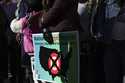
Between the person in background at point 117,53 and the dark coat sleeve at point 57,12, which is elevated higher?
the dark coat sleeve at point 57,12

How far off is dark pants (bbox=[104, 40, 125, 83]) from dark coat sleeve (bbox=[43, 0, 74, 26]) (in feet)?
2.24

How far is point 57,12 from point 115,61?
0.91m

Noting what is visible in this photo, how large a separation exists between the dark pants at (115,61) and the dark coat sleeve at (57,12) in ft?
2.24

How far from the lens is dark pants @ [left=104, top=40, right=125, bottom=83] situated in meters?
4.77

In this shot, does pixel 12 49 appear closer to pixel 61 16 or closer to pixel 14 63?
pixel 14 63

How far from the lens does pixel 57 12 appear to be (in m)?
4.68

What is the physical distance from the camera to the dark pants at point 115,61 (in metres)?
4.77

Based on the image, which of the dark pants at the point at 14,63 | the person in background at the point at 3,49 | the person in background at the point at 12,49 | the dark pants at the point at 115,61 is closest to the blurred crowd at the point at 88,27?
the dark pants at the point at 115,61

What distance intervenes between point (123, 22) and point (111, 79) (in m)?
0.73

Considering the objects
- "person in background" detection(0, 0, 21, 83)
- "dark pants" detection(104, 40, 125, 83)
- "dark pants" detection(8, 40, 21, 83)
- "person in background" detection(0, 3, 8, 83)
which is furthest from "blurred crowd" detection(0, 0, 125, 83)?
"dark pants" detection(8, 40, 21, 83)

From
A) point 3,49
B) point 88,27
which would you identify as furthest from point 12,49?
point 88,27

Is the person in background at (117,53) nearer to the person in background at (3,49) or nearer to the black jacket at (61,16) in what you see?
the black jacket at (61,16)

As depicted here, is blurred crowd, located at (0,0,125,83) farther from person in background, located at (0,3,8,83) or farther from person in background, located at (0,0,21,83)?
person in background, located at (0,0,21,83)

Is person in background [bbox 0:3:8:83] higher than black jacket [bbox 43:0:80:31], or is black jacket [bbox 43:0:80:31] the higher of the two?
black jacket [bbox 43:0:80:31]
